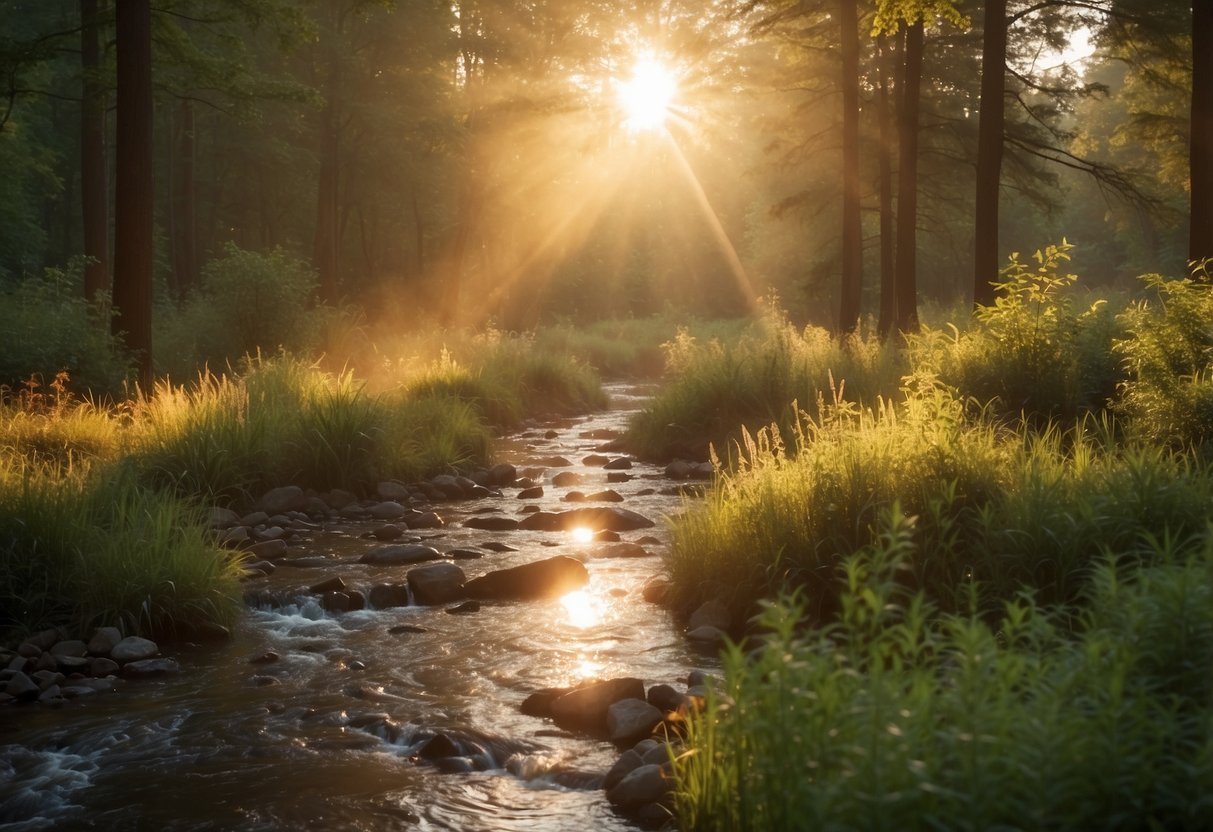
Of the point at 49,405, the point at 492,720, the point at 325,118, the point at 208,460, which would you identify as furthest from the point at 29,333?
the point at 325,118

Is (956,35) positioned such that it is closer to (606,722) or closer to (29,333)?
(29,333)

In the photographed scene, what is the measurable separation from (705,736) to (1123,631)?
1.42 metres

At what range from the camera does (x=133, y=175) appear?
14.5 meters

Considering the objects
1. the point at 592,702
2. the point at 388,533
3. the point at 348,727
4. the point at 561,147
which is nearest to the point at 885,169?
the point at 561,147

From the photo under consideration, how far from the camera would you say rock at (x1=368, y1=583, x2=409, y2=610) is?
8539 mm

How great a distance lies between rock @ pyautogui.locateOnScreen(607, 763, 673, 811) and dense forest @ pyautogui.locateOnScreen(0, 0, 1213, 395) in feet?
37.0

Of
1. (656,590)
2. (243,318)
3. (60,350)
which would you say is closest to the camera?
(656,590)

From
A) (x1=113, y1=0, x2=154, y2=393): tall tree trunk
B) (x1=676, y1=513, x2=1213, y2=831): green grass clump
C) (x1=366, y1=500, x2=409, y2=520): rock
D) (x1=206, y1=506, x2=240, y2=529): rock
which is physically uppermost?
(x1=113, y1=0, x2=154, y2=393): tall tree trunk

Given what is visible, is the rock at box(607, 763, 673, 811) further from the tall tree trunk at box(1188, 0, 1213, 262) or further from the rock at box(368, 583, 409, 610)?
the tall tree trunk at box(1188, 0, 1213, 262)

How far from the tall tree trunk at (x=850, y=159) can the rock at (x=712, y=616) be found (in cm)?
1324

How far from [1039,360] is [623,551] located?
4700 millimetres

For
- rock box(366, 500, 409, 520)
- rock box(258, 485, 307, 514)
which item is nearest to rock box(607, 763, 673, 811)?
rock box(366, 500, 409, 520)

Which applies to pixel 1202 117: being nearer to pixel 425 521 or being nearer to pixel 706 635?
pixel 425 521

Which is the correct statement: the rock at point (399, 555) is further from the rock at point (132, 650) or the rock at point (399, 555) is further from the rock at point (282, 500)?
the rock at point (132, 650)
